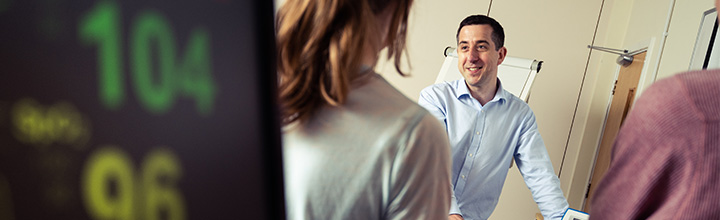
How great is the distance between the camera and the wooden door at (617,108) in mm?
2828

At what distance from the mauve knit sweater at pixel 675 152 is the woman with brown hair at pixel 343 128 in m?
0.24

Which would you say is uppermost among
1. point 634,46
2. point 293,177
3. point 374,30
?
point 634,46

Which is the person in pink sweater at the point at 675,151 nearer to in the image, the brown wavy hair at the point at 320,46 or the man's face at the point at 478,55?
the brown wavy hair at the point at 320,46

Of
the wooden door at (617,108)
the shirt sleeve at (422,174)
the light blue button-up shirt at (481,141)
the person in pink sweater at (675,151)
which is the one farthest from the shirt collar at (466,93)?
the shirt sleeve at (422,174)

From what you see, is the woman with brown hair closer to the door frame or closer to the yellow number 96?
the yellow number 96

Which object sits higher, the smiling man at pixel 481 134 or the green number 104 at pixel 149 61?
the green number 104 at pixel 149 61

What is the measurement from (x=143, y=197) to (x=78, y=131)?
32 millimetres

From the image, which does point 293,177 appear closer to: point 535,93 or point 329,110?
point 329,110

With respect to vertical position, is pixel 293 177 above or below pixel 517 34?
below

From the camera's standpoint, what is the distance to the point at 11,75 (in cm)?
18

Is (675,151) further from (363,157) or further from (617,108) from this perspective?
(617,108)

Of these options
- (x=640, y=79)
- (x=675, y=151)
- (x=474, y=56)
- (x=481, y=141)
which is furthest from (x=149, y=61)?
(x=640, y=79)

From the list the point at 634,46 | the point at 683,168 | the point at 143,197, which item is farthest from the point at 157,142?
the point at 634,46

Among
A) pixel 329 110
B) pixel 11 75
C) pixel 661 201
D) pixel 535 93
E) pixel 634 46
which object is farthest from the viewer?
pixel 535 93
